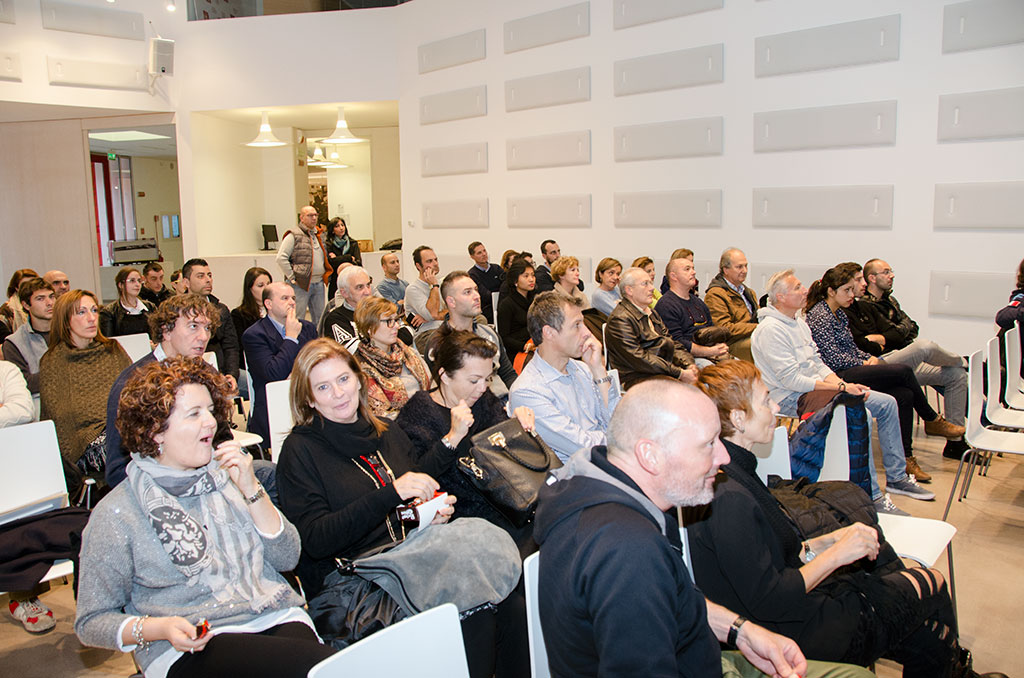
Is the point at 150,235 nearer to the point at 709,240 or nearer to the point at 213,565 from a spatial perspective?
the point at 709,240

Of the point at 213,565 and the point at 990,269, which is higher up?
the point at 990,269

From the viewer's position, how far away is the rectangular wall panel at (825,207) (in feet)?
23.7

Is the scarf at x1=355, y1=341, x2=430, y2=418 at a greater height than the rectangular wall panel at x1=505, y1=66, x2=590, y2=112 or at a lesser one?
lesser

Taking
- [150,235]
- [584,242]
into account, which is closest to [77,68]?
[150,235]

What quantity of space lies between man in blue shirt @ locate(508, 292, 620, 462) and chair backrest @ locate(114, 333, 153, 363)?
3.39m

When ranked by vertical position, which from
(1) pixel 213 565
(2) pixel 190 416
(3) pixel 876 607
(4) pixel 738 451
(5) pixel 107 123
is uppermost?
(5) pixel 107 123

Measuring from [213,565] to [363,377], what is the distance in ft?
3.12

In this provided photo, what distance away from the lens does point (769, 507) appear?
2.35 metres

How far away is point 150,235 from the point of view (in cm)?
1545

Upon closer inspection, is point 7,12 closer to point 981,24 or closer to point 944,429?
point 981,24

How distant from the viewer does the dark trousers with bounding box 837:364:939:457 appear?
521cm

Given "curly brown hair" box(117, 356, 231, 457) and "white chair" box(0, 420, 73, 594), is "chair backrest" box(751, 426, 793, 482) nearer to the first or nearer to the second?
"curly brown hair" box(117, 356, 231, 457)

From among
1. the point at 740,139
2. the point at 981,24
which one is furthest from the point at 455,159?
the point at 981,24

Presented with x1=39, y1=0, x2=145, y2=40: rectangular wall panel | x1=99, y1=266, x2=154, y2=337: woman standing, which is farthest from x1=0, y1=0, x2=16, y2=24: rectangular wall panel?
x1=99, y1=266, x2=154, y2=337: woman standing
